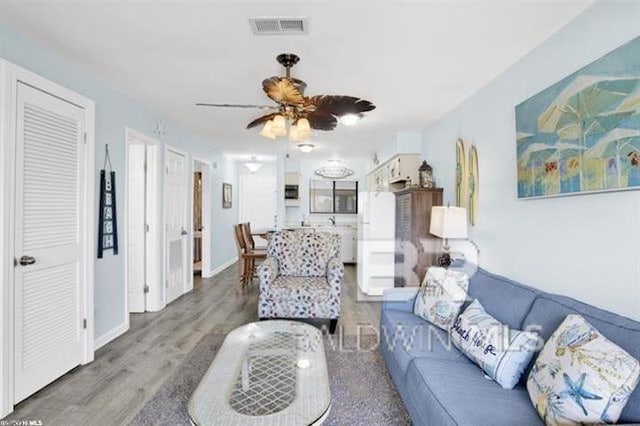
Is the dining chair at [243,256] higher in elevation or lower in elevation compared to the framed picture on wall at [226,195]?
lower

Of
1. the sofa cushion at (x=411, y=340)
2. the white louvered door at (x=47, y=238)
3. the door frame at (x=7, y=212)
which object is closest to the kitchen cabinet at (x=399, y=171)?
the sofa cushion at (x=411, y=340)

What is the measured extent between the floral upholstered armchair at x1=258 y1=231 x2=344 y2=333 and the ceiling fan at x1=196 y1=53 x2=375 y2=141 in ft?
5.01

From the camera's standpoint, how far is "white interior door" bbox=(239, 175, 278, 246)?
28.3 feet

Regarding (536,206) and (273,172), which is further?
(273,172)

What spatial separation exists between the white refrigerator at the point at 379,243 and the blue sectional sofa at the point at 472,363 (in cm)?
246

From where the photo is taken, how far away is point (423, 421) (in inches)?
64.9

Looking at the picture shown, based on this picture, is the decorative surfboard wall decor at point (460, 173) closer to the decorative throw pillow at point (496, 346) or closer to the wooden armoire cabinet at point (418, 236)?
the wooden armoire cabinet at point (418, 236)

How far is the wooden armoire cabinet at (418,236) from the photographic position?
4113 millimetres

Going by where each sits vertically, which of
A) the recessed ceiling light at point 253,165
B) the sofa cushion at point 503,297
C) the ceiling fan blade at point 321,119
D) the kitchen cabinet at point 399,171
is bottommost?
the sofa cushion at point 503,297

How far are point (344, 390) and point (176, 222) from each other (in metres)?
3.48

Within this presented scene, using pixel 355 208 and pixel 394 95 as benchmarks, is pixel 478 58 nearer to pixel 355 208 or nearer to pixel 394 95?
pixel 394 95

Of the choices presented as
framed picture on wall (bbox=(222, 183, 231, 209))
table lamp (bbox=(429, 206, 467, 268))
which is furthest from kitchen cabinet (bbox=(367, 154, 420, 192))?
framed picture on wall (bbox=(222, 183, 231, 209))

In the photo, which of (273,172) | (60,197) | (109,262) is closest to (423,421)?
(60,197)

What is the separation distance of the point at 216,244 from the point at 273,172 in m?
2.70
